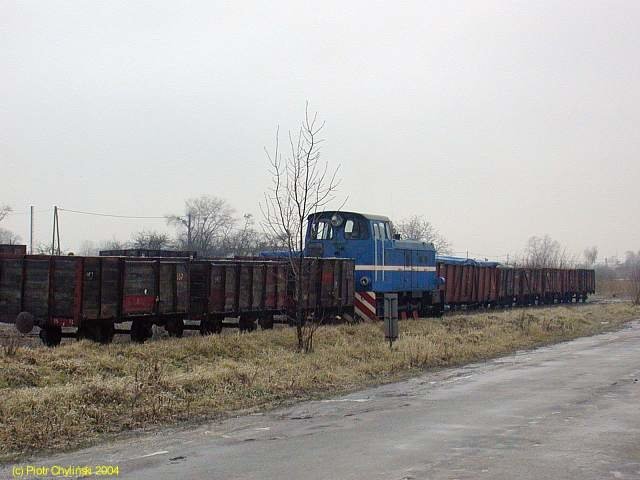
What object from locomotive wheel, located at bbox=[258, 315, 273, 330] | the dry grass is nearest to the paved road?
locomotive wheel, located at bbox=[258, 315, 273, 330]

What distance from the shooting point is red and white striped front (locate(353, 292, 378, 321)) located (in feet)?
93.0

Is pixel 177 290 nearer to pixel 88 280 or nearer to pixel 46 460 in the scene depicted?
pixel 88 280

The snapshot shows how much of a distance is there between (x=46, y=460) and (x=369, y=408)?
5155mm

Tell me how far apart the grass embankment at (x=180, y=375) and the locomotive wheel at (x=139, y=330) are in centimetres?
234

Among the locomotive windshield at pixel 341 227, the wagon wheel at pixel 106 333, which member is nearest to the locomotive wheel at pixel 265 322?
the locomotive windshield at pixel 341 227

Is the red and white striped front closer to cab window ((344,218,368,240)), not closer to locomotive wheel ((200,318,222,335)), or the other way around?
cab window ((344,218,368,240))

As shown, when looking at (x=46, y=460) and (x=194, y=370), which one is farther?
(x=194, y=370)

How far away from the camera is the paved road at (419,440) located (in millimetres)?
8039

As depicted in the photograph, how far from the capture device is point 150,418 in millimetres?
11383

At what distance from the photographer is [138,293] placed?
19547 millimetres

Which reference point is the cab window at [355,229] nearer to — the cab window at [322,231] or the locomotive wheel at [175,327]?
the cab window at [322,231]

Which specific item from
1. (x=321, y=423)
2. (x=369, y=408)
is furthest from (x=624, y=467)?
→ (x=369, y=408)

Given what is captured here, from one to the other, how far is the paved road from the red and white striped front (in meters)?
13.0

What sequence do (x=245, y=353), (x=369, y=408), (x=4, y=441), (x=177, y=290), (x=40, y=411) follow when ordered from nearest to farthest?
(x=4, y=441)
(x=40, y=411)
(x=369, y=408)
(x=245, y=353)
(x=177, y=290)
